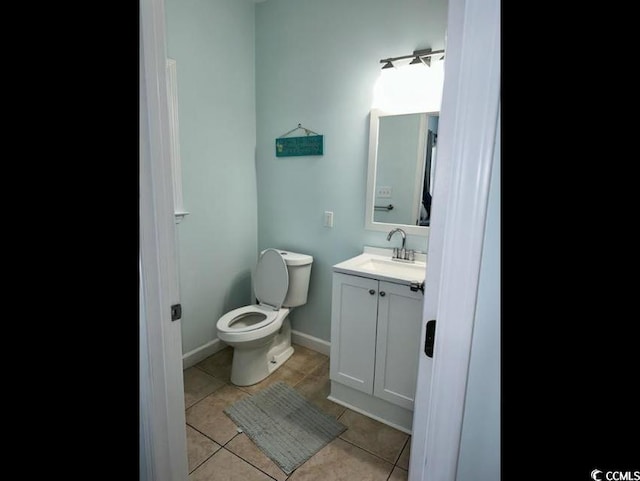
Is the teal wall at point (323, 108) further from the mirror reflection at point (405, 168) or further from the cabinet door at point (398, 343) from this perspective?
the cabinet door at point (398, 343)

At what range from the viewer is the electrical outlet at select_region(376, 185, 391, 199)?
2.06m

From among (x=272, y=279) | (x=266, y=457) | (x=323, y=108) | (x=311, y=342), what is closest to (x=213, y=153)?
(x=323, y=108)

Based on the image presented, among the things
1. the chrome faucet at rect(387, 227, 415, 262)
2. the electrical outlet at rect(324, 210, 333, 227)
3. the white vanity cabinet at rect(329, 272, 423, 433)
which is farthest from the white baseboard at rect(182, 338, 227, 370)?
the chrome faucet at rect(387, 227, 415, 262)

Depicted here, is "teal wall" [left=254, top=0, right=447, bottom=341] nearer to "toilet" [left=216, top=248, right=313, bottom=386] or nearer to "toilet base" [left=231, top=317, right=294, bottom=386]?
"toilet" [left=216, top=248, right=313, bottom=386]

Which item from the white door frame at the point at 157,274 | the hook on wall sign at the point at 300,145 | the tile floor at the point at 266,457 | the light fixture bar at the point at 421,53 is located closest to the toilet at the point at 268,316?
the tile floor at the point at 266,457

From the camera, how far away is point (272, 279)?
2.28 metres

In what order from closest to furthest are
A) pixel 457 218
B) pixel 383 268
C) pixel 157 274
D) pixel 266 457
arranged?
pixel 457 218 → pixel 157 274 → pixel 266 457 → pixel 383 268

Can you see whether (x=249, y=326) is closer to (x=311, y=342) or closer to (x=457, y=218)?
(x=311, y=342)

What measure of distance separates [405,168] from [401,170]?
27 millimetres

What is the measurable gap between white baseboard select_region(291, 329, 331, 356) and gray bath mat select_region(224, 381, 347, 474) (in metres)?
0.49

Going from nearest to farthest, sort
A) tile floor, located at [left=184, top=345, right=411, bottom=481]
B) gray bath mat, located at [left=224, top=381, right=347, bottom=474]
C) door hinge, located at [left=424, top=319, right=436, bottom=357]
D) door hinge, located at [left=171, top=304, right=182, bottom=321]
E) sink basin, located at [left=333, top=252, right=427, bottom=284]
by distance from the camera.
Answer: door hinge, located at [left=424, top=319, right=436, bottom=357], door hinge, located at [left=171, top=304, right=182, bottom=321], tile floor, located at [left=184, top=345, right=411, bottom=481], gray bath mat, located at [left=224, top=381, right=347, bottom=474], sink basin, located at [left=333, top=252, right=427, bottom=284]
